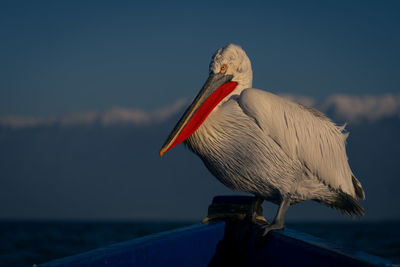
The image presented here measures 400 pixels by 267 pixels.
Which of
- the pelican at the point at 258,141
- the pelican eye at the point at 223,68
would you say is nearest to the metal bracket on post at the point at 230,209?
the pelican at the point at 258,141

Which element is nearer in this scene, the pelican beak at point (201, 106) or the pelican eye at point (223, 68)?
the pelican beak at point (201, 106)

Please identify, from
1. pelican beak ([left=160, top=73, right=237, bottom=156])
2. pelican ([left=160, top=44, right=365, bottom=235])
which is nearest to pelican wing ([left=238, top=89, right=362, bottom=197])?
pelican ([left=160, top=44, right=365, bottom=235])

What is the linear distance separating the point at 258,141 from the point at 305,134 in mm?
423

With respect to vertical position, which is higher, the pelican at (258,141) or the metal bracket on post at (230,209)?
the pelican at (258,141)

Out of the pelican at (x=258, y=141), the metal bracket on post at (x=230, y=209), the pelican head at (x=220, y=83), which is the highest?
the pelican head at (x=220, y=83)

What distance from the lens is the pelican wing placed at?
2.74 meters

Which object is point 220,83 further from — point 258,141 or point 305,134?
point 305,134

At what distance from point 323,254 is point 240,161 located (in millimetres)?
972

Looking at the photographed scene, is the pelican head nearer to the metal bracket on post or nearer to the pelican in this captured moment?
the pelican

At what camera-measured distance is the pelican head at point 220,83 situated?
277cm

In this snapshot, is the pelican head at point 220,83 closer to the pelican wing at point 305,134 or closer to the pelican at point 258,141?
the pelican at point 258,141

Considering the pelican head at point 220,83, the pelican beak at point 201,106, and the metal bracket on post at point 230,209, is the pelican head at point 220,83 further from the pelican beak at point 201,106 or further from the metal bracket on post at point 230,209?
the metal bracket on post at point 230,209

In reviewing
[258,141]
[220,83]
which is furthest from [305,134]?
[220,83]

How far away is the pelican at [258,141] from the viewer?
271cm
